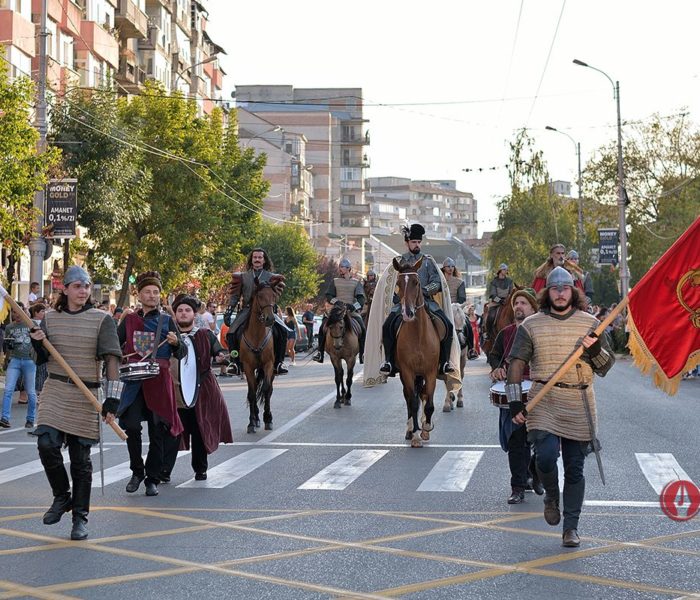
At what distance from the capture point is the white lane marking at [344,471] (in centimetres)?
1338

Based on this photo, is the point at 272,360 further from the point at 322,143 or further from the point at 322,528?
the point at 322,143

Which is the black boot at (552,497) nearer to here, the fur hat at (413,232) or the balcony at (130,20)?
the fur hat at (413,232)

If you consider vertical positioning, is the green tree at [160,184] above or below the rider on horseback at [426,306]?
above

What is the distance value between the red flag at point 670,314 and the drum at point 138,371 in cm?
432

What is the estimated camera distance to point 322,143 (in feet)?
476

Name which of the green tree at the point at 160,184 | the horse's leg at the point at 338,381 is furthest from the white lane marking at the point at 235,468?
the green tree at the point at 160,184

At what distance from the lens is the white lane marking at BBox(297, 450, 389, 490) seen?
13.4 meters

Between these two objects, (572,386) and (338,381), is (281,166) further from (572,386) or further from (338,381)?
(572,386)

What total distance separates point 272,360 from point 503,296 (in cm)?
749

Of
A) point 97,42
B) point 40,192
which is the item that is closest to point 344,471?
point 40,192

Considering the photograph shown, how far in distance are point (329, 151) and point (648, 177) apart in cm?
7777

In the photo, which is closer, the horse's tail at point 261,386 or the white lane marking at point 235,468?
the white lane marking at point 235,468

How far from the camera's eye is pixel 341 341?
2448 cm

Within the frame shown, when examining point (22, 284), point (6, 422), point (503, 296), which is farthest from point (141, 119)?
point (6, 422)
